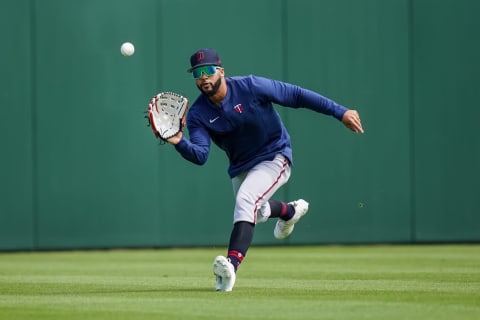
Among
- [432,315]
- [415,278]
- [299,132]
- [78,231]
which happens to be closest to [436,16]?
[299,132]

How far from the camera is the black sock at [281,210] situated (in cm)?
995

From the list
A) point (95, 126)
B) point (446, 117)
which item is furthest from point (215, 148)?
point (446, 117)

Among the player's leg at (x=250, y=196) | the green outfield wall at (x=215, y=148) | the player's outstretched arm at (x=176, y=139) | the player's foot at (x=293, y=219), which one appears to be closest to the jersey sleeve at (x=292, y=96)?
the player's leg at (x=250, y=196)

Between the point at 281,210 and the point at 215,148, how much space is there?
6.10 meters

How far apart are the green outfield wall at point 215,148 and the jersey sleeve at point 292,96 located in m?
7.16

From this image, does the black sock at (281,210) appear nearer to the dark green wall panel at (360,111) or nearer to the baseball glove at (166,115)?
the baseball glove at (166,115)

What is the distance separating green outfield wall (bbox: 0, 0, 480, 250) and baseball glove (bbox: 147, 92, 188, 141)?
23.9 ft

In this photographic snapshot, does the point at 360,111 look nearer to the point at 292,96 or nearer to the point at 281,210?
the point at 281,210

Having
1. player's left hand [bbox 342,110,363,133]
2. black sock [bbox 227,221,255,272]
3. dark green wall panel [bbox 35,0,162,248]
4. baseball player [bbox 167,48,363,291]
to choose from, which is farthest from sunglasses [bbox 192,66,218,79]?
dark green wall panel [bbox 35,0,162,248]

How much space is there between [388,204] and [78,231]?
450 centimetres

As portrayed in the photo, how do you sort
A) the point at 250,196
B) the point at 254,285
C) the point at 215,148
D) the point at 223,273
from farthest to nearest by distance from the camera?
the point at 215,148
the point at 254,285
the point at 250,196
the point at 223,273

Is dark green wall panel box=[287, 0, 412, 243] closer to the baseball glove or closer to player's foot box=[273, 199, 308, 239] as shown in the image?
player's foot box=[273, 199, 308, 239]

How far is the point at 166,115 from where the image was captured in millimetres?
8586

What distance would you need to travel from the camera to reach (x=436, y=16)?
16500 mm
